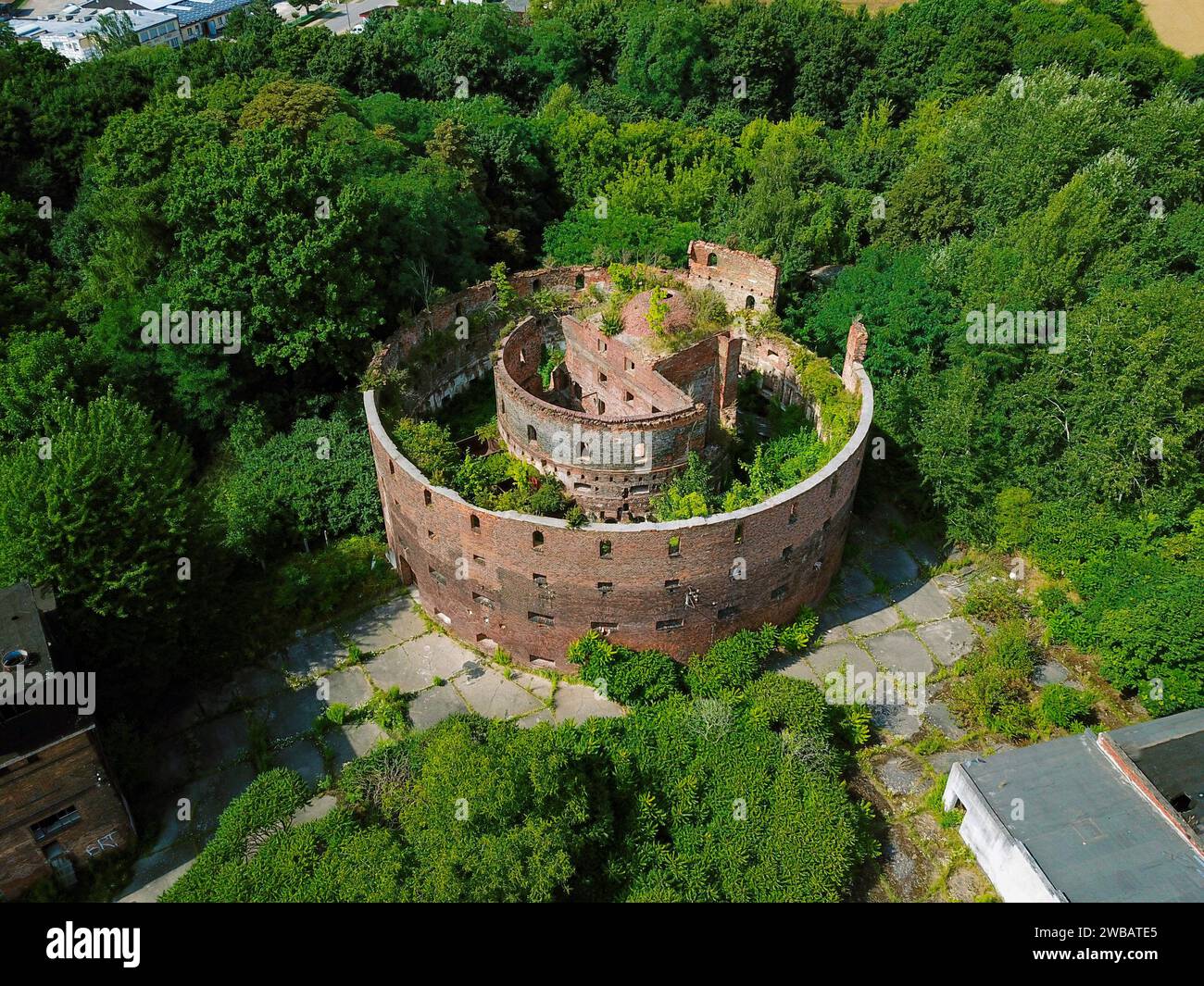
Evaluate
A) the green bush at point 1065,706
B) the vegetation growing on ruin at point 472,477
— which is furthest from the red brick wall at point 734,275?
the green bush at point 1065,706

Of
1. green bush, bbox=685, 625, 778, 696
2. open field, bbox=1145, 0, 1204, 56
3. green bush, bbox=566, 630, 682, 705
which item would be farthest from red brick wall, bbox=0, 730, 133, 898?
open field, bbox=1145, 0, 1204, 56

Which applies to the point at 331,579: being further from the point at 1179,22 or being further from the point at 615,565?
the point at 1179,22

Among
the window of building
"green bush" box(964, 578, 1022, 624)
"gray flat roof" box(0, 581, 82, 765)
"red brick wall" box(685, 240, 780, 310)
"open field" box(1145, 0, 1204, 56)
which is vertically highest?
"open field" box(1145, 0, 1204, 56)

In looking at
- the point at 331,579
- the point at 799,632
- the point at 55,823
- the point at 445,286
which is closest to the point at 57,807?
the point at 55,823

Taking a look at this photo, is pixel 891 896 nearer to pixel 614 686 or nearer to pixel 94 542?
pixel 614 686

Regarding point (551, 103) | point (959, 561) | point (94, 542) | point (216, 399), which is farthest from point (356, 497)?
point (551, 103)

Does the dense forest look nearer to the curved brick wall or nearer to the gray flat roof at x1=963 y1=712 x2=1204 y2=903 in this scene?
the gray flat roof at x1=963 y1=712 x2=1204 y2=903

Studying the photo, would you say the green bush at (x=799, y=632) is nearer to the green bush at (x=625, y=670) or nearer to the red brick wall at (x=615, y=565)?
the red brick wall at (x=615, y=565)
